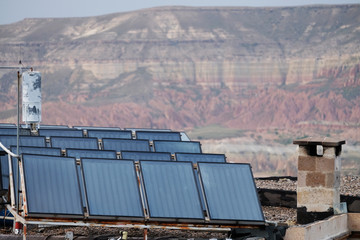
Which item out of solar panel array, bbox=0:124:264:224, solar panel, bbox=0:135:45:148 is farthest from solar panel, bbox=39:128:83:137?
solar panel array, bbox=0:124:264:224

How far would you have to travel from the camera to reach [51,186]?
11.3 meters

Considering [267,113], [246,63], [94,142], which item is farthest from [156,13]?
[94,142]

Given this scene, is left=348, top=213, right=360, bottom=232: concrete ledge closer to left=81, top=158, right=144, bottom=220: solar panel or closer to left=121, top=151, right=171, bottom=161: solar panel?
left=121, top=151, right=171, bottom=161: solar panel

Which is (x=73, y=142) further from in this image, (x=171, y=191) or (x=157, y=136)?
(x=171, y=191)

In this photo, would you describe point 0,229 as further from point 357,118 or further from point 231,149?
point 357,118

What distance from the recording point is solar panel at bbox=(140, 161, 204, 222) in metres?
11.6

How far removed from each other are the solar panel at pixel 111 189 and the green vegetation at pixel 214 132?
11780 cm

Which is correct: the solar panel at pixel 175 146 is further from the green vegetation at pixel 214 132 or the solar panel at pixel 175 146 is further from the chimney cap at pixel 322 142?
the green vegetation at pixel 214 132

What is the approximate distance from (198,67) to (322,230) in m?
146

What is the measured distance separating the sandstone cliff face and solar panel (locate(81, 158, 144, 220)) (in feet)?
388

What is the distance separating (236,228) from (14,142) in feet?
21.5

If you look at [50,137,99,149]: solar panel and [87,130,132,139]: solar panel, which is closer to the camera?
[50,137,99,149]: solar panel

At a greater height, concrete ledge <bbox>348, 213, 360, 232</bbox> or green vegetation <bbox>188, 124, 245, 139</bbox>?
green vegetation <bbox>188, 124, 245, 139</bbox>

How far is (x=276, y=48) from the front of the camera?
164 meters
